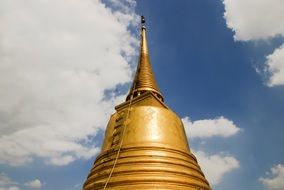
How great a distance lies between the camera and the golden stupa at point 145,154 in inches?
370

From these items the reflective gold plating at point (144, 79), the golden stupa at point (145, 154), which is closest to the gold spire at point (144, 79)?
the reflective gold plating at point (144, 79)

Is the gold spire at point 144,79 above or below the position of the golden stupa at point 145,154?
above

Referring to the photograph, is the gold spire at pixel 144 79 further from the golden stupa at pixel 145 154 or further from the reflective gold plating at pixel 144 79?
the golden stupa at pixel 145 154

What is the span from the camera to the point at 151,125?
36.1 ft

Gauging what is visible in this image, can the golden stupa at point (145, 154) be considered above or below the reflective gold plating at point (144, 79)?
below

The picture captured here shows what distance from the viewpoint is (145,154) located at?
1001 centimetres

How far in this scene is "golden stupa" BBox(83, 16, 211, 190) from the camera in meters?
9.40

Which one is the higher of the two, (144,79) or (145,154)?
(144,79)

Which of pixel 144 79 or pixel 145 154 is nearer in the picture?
pixel 145 154

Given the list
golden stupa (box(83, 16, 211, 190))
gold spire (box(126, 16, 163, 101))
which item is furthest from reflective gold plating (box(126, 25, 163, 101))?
golden stupa (box(83, 16, 211, 190))

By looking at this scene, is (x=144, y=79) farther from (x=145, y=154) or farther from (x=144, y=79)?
(x=145, y=154)

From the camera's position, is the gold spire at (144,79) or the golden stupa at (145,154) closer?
the golden stupa at (145,154)

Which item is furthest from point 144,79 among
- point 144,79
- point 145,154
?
point 145,154

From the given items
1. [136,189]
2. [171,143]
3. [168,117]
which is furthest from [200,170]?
[136,189]
